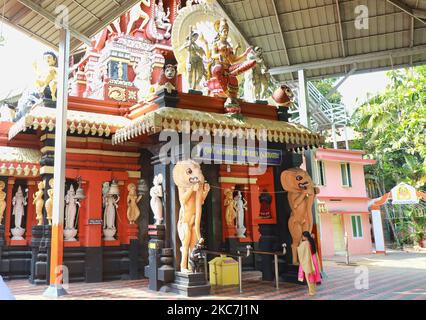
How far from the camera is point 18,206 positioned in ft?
35.2

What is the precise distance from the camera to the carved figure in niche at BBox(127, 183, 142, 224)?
10.4 m

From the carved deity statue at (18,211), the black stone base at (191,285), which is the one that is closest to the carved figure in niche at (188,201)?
the black stone base at (191,285)

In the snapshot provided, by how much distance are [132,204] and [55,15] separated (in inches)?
194

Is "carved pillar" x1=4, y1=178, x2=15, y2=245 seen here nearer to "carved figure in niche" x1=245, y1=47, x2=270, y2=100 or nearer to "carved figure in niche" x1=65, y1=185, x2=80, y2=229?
"carved figure in niche" x1=65, y1=185, x2=80, y2=229

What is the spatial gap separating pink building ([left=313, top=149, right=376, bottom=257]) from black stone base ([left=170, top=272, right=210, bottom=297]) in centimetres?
1360

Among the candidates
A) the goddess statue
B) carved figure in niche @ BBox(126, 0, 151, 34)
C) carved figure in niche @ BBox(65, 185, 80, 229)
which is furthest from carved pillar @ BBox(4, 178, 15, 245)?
carved figure in niche @ BBox(126, 0, 151, 34)

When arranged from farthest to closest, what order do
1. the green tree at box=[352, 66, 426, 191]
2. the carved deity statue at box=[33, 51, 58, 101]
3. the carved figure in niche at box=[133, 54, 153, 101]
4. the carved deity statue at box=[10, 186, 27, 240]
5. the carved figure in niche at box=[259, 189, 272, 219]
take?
the green tree at box=[352, 66, 426, 191], the carved figure in niche at box=[259, 189, 272, 219], the carved figure in niche at box=[133, 54, 153, 101], the carved deity statue at box=[10, 186, 27, 240], the carved deity statue at box=[33, 51, 58, 101]

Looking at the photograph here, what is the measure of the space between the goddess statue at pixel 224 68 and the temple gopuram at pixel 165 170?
0.03m

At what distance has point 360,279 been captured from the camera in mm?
9477

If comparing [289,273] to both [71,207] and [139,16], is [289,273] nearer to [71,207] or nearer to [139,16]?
[71,207]

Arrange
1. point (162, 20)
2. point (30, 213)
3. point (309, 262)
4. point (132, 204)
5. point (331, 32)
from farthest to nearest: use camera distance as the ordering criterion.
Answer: point (162, 20) < point (331, 32) < point (30, 213) < point (132, 204) < point (309, 262)

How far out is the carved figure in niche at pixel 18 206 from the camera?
417 inches

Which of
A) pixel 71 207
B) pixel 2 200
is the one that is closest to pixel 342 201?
pixel 71 207
